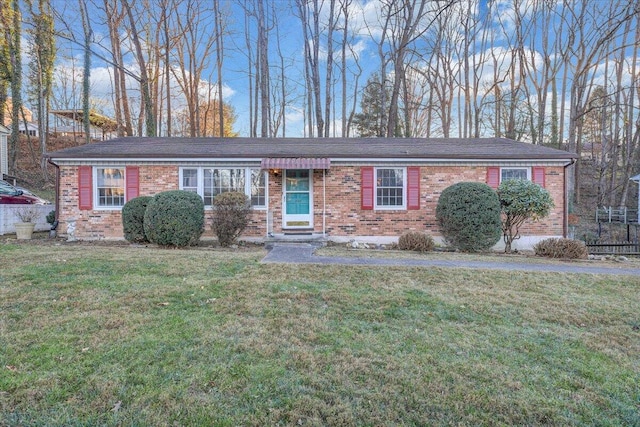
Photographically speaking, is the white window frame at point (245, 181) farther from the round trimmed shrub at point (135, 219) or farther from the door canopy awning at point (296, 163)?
the round trimmed shrub at point (135, 219)

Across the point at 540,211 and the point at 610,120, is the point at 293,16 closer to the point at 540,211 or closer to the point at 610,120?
the point at 540,211

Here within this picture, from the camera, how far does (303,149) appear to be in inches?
435

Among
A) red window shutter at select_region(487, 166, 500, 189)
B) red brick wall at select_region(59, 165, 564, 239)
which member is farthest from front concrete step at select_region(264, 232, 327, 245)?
red window shutter at select_region(487, 166, 500, 189)

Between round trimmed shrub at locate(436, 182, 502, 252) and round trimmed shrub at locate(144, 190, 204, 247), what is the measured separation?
7008 millimetres

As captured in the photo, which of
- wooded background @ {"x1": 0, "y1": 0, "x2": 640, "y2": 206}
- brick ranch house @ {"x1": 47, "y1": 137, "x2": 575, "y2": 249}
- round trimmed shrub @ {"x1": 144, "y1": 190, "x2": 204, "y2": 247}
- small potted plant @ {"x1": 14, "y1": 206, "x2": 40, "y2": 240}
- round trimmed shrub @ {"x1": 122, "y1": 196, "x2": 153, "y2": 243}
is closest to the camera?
round trimmed shrub @ {"x1": 144, "y1": 190, "x2": 204, "y2": 247}

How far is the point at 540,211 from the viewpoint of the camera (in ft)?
30.0

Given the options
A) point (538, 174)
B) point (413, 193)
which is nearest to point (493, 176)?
point (538, 174)

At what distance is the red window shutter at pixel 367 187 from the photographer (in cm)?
1061

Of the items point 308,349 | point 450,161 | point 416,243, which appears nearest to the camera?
point 308,349

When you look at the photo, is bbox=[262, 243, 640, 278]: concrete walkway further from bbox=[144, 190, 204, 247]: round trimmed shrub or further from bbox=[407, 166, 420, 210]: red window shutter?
bbox=[407, 166, 420, 210]: red window shutter

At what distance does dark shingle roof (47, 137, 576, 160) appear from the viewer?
10.3 metres

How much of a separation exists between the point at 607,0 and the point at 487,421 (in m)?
20.1

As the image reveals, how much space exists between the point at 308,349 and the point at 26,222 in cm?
1125

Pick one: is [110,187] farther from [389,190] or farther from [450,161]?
[450,161]
